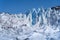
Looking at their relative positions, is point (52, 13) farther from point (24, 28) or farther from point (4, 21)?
point (4, 21)

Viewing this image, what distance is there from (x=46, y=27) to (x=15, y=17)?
1.90 metres

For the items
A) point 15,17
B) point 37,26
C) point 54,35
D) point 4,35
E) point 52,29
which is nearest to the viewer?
point 54,35

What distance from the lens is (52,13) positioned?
6434mm

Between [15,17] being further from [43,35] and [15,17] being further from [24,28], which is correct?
[43,35]

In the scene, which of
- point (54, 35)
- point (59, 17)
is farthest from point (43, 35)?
point (59, 17)

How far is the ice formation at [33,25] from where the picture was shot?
5.89 m

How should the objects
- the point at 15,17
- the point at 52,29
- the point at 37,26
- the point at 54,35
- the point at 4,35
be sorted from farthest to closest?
1. the point at 15,17
2. the point at 4,35
3. the point at 37,26
4. the point at 52,29
5. the point at 54,35

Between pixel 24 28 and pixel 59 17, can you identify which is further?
pixel 24 28

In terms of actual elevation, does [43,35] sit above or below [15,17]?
below

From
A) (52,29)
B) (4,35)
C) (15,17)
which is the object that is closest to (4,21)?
(15,17)

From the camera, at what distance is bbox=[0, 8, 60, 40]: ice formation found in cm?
589

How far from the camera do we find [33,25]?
6930 mm

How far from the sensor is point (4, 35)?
716cm

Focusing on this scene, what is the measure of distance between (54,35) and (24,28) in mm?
1707
